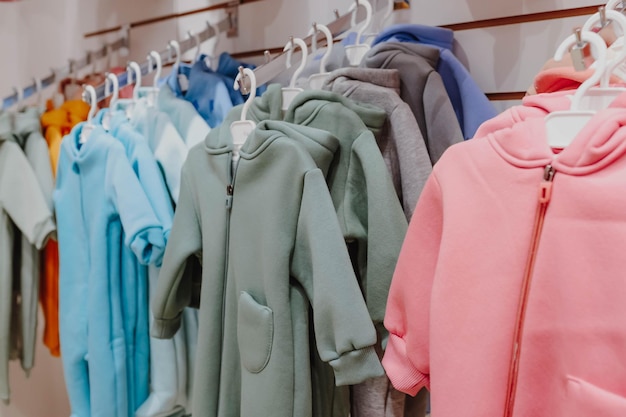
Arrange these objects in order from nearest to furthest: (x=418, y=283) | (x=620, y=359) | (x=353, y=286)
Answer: (x=620, y=359)
(x=418, y=283)
(x=353, y=286)

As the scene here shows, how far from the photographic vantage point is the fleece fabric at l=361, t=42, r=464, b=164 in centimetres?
107

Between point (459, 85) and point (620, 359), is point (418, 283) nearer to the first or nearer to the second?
point (620, 359)

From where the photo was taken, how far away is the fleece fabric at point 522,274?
667mm

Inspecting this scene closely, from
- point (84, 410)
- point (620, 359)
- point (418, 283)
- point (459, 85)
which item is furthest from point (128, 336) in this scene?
point (620, 359)

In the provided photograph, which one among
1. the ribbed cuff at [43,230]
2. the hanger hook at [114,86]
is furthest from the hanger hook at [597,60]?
the ribbed cuff at [43,230]

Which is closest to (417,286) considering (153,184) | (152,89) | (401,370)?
(401,370)

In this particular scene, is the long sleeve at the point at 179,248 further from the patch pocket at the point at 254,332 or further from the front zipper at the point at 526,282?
the front zipper at the point at 526,282

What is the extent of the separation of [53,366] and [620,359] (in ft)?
6.83

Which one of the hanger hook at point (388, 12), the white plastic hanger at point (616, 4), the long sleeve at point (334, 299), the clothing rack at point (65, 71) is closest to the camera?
the white plastic hanger at point (616, 4)

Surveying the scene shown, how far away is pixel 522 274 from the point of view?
0.75m

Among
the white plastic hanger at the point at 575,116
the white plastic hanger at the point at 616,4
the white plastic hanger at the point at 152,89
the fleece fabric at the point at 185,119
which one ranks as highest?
the white plastic hanger at the point at 616,4

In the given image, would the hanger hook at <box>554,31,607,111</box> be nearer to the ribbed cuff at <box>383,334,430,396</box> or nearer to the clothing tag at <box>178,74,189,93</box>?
the ribbed cuff at <box>383,334,430,396</box>

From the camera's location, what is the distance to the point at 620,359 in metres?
0.66

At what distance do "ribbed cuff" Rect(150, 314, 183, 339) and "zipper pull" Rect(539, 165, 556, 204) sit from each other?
883 mm
